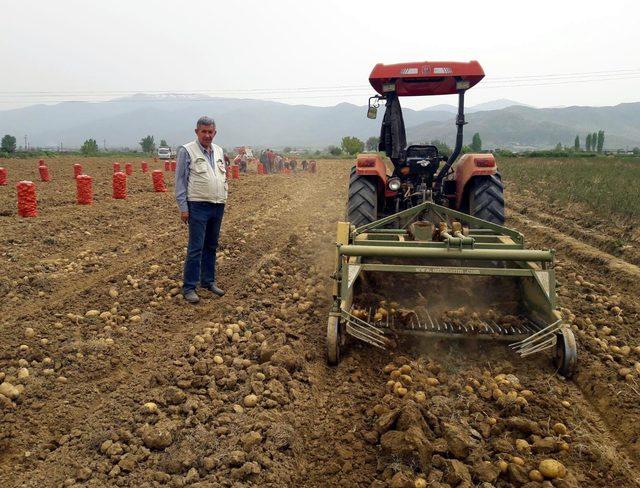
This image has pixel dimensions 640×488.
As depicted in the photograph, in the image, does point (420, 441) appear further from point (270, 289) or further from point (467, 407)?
point (270, 289)

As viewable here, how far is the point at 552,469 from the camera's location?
2.14 meters

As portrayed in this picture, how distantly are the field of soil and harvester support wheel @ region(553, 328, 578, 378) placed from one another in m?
0.07

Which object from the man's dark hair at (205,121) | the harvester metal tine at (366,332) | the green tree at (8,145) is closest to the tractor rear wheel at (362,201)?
the man's dark hair at (205,121)

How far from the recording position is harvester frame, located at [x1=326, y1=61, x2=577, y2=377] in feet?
10.7

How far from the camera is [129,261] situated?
5.70m

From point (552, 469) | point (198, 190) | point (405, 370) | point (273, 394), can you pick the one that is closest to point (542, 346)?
point (405, 370)

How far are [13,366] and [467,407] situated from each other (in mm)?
2864

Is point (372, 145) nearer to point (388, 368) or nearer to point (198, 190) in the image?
point (198, 190)

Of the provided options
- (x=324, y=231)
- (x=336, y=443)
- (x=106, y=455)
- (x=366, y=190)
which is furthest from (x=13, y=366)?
(x=324, y=231)

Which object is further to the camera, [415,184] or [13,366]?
[415,184]

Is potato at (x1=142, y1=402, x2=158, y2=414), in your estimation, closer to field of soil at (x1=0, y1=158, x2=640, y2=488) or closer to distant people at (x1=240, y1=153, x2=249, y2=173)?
field of soil at (x1=0, y1=158, x2=640, y2=488)

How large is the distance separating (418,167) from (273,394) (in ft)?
11.2

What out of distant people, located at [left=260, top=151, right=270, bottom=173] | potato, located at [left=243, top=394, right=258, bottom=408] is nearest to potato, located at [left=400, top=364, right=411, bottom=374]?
potato, located at [left=243, top=394, right=258, bottom=408]

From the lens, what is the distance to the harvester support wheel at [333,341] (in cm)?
317
